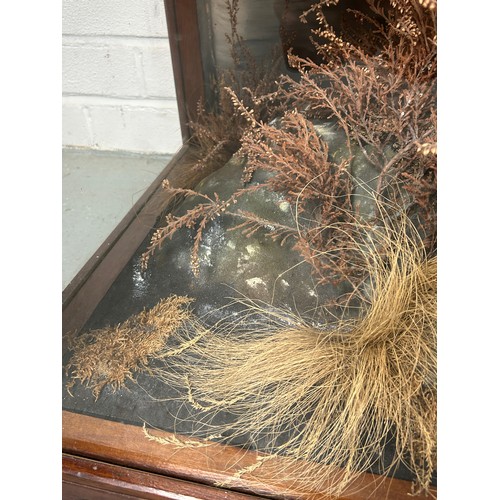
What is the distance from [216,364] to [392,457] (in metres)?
0.26

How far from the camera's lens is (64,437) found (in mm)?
1075

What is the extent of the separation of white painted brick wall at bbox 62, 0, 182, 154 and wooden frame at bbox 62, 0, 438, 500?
2cm

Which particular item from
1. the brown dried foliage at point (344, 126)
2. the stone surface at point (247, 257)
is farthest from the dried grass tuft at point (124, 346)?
the brown dried foliage at point (344, 126)

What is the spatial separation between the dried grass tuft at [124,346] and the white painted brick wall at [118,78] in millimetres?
237

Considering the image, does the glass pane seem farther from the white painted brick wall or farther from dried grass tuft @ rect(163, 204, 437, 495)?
dried grass tuft @ rect(163, 204, 437, 495)

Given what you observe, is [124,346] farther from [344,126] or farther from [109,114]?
[344,126]

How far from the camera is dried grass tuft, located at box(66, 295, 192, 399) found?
3.38 ft

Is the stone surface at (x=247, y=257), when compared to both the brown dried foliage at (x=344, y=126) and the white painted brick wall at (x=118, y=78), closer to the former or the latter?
the brown dried foliage at (x=344, y=126)

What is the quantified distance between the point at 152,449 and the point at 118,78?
526 millimetres

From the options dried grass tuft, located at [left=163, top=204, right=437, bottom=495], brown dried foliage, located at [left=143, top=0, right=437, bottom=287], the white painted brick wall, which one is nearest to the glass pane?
the white painted brick wall

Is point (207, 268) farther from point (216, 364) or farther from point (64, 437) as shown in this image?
point (64, 437)

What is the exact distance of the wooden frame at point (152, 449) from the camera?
0.96 meters
